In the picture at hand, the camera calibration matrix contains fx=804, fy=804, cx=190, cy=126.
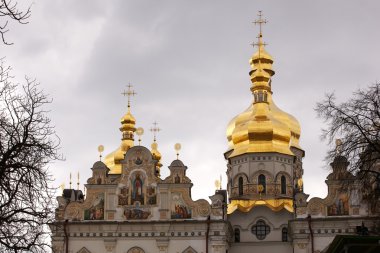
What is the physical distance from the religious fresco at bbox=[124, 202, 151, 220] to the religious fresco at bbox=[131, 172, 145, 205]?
0.35 meters

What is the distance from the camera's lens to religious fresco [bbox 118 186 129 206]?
42000 mm

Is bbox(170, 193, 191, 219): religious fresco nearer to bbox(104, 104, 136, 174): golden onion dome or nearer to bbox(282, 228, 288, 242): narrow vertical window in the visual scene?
bbox(282, 228, 288, 242): narrow vertical window

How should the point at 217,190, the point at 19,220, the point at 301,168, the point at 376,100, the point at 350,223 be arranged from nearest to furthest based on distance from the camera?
the point at 19,220, the point at 376,100, the point at 350,223, the point at 217,190, the point at 301,168

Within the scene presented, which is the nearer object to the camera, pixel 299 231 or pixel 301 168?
pixel 299 231

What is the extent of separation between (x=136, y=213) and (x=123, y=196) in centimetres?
119

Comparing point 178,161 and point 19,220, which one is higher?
point 178,161

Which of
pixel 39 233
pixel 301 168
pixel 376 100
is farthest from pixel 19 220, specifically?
pixel 301 168

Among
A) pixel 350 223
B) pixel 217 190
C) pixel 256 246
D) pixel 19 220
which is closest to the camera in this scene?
pixel 19 220

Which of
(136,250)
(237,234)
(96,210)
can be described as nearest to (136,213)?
(136,250)

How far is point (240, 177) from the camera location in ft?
158

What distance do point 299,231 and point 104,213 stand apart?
10113 millimetres

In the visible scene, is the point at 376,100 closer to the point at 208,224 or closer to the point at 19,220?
the point at 19,220

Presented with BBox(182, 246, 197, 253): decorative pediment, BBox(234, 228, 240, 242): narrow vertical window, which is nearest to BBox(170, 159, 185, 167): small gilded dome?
BBox(182, 246, 197, 253): decorative pediment

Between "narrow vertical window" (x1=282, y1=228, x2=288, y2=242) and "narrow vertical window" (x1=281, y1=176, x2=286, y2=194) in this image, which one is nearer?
"narrow vertical window" (x1=282, y1=228, x2=288, y2=242)
